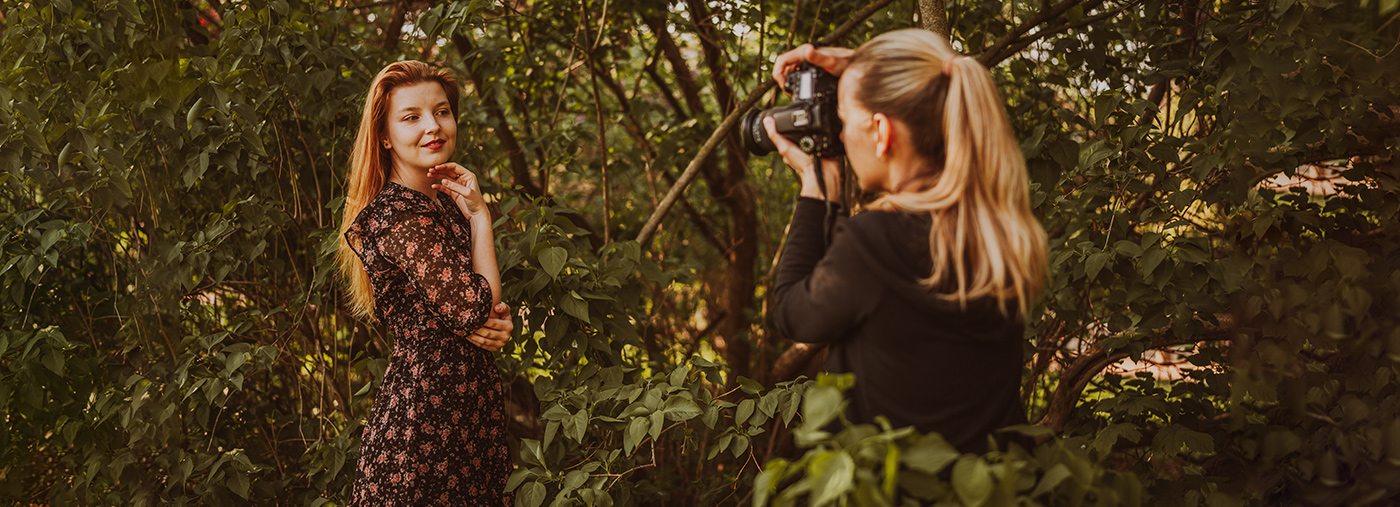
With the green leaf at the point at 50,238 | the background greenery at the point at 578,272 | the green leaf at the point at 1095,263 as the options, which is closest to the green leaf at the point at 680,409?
the background greenery at the point at 578,272

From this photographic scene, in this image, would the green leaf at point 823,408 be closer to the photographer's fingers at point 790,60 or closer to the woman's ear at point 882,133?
the woman's ear at point 882,133

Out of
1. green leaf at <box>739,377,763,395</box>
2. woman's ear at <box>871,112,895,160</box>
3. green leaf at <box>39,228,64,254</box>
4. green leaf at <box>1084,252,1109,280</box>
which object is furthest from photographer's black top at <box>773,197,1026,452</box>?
green leaf at <box>39,228,64,254</box>

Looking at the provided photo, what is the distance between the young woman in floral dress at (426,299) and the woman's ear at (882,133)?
Result: 0.99 meters

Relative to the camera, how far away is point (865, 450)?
3.61ft

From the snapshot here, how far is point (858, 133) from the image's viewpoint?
1.35 meters

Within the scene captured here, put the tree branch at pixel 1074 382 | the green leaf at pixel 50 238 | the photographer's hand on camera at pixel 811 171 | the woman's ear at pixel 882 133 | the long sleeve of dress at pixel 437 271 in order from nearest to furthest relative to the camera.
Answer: the woman's ear at pixel 882 133, the photographer's hand on camera at pixel 811 171, the long sleeve of dress at pixel 437 271, the green leaf at pixel 50 238, the tree branch at pixel 1074 382

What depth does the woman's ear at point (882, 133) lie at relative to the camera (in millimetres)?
1307

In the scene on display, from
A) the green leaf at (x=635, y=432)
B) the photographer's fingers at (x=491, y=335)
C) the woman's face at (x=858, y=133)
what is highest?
the woman's face at (x=858, y=133)

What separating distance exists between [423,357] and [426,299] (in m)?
0.17

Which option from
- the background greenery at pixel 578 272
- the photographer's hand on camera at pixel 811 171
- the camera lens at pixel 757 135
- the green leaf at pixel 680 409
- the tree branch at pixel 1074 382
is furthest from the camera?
the tree branch at pixel 1074 382

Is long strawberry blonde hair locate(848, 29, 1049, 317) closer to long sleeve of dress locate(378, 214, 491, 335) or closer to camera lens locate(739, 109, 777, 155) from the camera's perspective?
camera lens locate(739, 109, 777, 155)

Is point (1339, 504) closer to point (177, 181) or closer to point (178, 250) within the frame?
point (178, 250)

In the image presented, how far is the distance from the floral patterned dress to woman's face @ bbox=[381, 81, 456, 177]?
9 cm

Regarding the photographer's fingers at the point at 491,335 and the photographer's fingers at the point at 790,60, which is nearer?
the photographer's fingers at the point at 790,60
